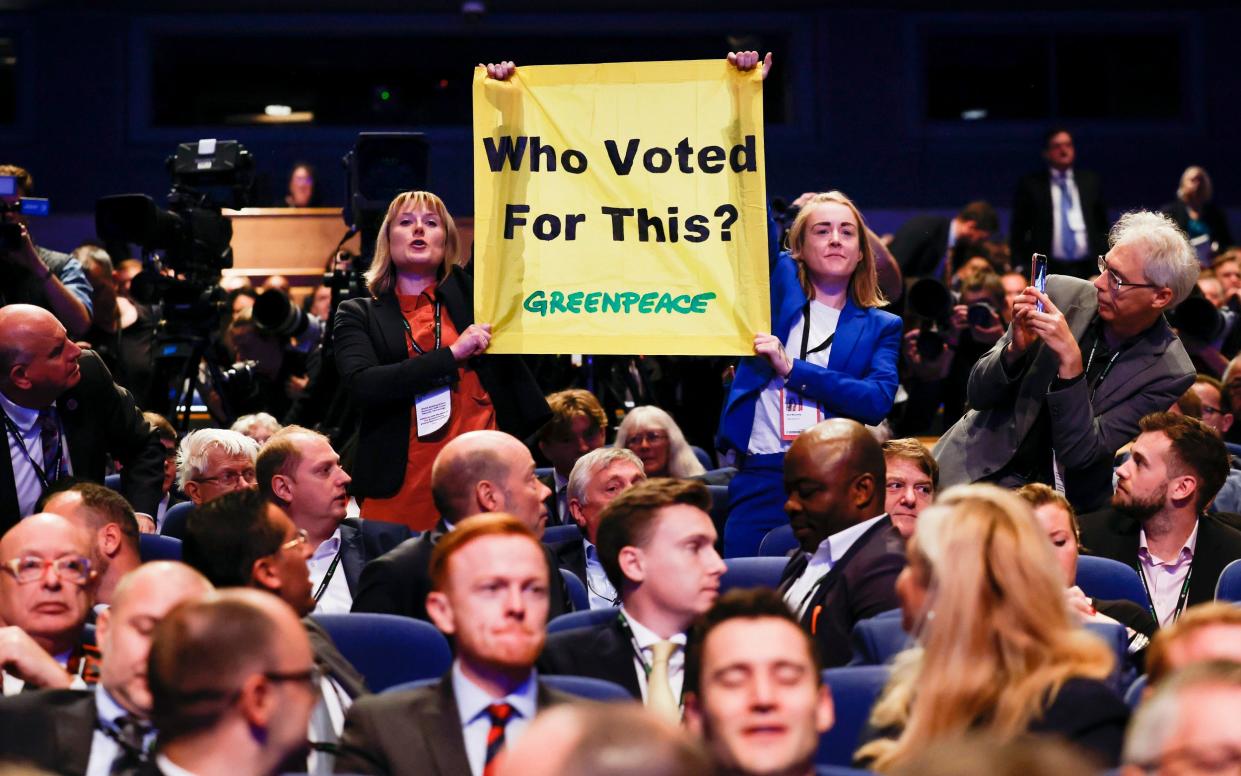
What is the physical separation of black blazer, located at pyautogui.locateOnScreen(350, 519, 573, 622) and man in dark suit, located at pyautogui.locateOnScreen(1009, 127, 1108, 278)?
727cm

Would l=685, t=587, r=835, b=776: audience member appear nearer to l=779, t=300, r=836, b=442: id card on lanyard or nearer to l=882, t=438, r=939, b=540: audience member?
l=882, t=438, r=939, b=540: audience member

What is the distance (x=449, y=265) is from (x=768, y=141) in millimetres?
7506

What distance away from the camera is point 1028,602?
2775mm

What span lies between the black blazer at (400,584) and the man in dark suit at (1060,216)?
7269mm

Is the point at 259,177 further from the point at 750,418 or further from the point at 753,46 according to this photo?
the point at 750,418

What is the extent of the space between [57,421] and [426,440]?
4.02ft

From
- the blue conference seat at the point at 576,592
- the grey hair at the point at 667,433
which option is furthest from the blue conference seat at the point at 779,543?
the grey hair at the point at 667,433

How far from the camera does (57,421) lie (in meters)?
5.42

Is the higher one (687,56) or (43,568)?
(687,56)

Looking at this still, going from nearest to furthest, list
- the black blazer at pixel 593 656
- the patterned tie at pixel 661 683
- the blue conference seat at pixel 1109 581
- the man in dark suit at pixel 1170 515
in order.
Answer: the patterned tie at pixel 661 683 < the black blazer at pixel 593 656 < the blue conference seat at pixel 1109 581 < the man in dark suit at pixel 1170 515

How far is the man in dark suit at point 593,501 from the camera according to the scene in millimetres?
5242

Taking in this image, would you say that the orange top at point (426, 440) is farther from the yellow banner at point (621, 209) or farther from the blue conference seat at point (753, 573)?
the blue conference seat at point (753, 573)

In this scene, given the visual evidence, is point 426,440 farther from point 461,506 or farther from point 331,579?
point 461,506

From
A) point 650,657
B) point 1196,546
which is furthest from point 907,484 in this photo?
point 650,657
